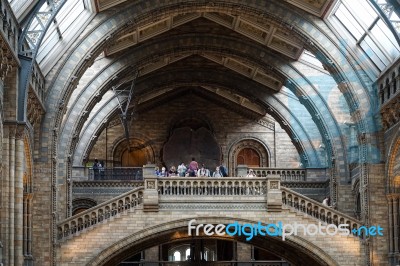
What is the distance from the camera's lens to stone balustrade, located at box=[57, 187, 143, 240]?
1307 inches

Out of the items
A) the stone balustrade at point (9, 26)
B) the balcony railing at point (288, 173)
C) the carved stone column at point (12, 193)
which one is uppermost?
the stone balustrade at point (9, 26)

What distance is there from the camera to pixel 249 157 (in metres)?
48.9

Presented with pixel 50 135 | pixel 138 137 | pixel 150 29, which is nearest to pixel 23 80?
pixel 50 135

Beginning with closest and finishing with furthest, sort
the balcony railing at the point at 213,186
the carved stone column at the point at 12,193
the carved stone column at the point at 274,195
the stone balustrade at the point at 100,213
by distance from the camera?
1. the carved stone column at the point at 12,193
2. the stone balustrade at the point at 100,213
3. the carved stone column at the point at 274,195
4. the balcony railing at the point at 213,186

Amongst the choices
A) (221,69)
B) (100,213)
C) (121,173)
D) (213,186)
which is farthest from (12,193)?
(221,69)

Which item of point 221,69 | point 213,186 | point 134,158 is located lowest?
point 213,186

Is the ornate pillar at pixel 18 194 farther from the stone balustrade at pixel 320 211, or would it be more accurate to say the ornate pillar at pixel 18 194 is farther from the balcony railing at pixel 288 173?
the balcony railing at pixel 288 173

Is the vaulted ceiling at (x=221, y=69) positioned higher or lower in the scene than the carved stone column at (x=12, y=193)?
higher

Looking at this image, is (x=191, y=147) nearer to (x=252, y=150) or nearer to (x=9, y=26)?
(x=252, y=150)

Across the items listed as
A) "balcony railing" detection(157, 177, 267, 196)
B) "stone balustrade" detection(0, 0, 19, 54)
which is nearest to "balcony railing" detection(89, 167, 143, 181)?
"balcony railing" detection(157, 177, 267, 196)

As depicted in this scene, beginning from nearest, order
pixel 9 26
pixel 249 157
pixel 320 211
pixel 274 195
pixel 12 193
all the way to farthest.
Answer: pixel 9 26, pixel 12 193, pixel 274 195, pixel 320 211, pixel 249 157

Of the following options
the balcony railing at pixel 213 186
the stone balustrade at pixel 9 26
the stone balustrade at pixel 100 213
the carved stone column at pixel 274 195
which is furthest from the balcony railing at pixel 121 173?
the stone balustrade at pixel 9 26

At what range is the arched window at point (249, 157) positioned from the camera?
160ft

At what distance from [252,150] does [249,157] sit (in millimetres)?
391
